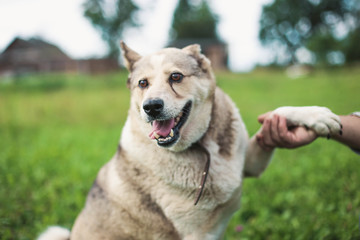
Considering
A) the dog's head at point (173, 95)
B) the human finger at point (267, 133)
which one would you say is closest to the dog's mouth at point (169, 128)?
the dog's head at point (173, 95)

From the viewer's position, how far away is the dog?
6.78 feet

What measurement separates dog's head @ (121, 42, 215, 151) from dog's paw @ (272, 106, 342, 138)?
0.68 metres

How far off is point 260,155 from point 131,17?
32.2 metres

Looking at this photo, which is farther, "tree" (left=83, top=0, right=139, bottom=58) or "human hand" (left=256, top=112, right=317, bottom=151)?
"tree" (left=83, top=0, right=139, bottom=58)

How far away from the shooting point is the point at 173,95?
7.17ft

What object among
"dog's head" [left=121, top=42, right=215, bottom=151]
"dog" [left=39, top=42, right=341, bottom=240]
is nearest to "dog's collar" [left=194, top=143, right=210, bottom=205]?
"dog" [left=39, top=42, right=341, bottom=240]

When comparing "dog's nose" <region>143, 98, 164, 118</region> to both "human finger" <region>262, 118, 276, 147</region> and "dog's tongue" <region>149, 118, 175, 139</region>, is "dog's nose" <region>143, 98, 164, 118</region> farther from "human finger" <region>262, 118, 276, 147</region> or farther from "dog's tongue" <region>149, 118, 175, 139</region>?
"human finger" <region>262, 118, 276, 147</region>

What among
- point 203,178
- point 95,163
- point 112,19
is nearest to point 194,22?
point 112,19

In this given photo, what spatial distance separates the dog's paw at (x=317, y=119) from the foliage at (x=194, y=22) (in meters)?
43.0

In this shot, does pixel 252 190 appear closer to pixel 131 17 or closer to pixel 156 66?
pixel 156 66

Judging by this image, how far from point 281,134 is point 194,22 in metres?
44.5

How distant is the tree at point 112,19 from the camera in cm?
3047

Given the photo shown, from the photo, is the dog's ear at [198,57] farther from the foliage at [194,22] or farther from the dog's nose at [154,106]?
the foliage at [194,22]

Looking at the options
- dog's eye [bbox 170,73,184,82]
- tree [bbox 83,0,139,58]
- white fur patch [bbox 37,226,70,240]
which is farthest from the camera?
tree [bbox 83,0,139,58]
